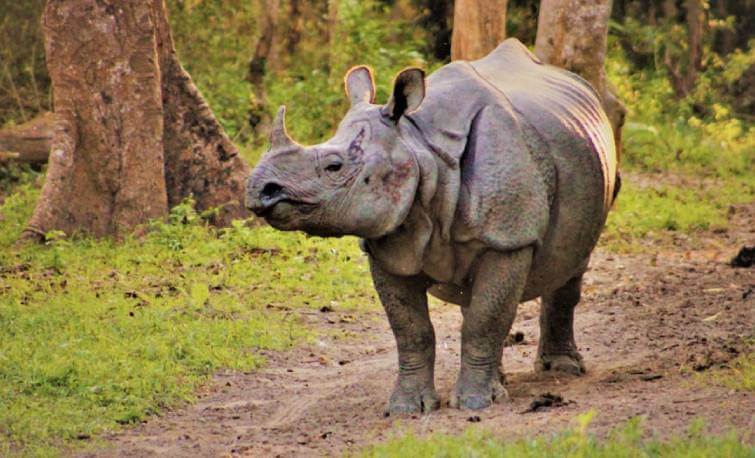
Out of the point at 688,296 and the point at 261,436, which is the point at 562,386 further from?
the point at 688,296

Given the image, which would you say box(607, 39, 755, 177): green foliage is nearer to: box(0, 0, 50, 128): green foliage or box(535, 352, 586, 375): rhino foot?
box(0, 0, 50, 128): green foliage

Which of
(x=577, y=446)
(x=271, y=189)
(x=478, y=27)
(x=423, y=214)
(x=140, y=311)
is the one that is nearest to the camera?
(x=577, y=446)

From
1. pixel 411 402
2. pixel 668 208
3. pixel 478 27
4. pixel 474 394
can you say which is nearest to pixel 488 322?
pixel 474 394

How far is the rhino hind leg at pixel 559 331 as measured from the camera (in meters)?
8.45

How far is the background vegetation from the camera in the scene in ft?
26.5

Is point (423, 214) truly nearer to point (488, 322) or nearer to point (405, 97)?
point (405, 97)

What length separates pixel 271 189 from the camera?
6.39 meters

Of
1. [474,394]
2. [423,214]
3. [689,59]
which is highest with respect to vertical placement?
[423,214]

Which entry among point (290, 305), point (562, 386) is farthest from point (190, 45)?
point (562, 386)

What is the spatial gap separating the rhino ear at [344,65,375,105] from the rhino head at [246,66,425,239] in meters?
0.24

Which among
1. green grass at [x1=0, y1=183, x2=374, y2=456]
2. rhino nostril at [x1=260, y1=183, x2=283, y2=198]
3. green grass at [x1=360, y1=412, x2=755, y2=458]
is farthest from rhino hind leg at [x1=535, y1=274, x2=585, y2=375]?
rhino nostril at [x1=260, y1=183, x2=283, y2=198]

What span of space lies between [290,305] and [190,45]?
837 centimetres

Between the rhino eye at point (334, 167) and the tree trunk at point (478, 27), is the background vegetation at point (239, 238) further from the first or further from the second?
the tree trunk at point (478, 27)

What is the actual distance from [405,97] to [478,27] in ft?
23.1
